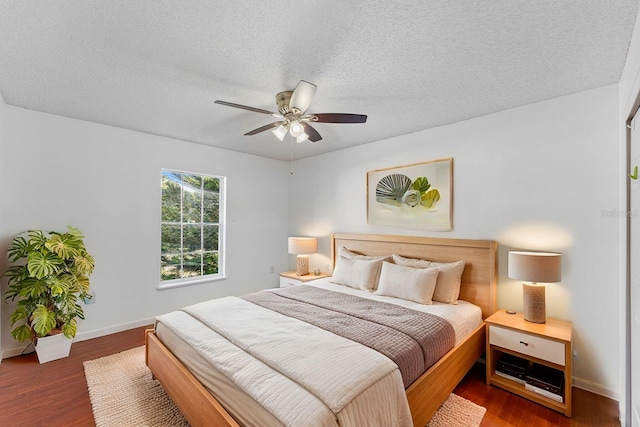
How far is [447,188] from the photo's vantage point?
324cm

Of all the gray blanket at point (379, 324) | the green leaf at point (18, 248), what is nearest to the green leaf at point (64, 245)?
the green leaf at point (18, 248)

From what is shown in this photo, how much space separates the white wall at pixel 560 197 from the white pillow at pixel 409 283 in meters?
0.66

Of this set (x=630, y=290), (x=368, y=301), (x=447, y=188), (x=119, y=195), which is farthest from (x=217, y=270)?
(x=630, y=290)

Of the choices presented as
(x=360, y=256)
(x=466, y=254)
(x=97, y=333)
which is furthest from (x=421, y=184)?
(x=97, y=333)

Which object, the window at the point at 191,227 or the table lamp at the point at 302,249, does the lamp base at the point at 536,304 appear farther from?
the window at the point at 191,227

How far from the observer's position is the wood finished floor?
200 centimetres

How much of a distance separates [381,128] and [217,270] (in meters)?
3.25

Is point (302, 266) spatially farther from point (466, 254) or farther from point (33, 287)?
point (33, 287)

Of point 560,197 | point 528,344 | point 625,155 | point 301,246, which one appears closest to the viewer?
point 625,155

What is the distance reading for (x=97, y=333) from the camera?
331 cm

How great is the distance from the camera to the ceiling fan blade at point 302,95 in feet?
6.44

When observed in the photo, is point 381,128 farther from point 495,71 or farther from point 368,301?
point 368,301

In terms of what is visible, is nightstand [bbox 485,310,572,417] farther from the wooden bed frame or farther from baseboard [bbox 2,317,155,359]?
baseboard [bbox 2,317,155,359]

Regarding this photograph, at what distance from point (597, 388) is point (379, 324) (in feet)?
6.22
